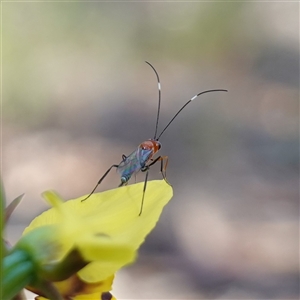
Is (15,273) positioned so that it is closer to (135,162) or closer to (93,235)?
(93,235)

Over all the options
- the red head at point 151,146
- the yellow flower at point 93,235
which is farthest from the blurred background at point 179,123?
the yellow flower at point 93,235

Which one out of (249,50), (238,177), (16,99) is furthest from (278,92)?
(16,99)

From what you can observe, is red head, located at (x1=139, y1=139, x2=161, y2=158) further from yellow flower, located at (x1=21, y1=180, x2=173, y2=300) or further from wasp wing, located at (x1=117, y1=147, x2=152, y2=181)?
yellow flower, located at (x1=21, y1=180, x2=173, y2=300)

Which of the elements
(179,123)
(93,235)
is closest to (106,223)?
(93,235)

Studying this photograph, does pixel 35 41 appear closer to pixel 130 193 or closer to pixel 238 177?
pixel 238 177

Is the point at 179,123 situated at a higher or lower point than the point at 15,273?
higher
